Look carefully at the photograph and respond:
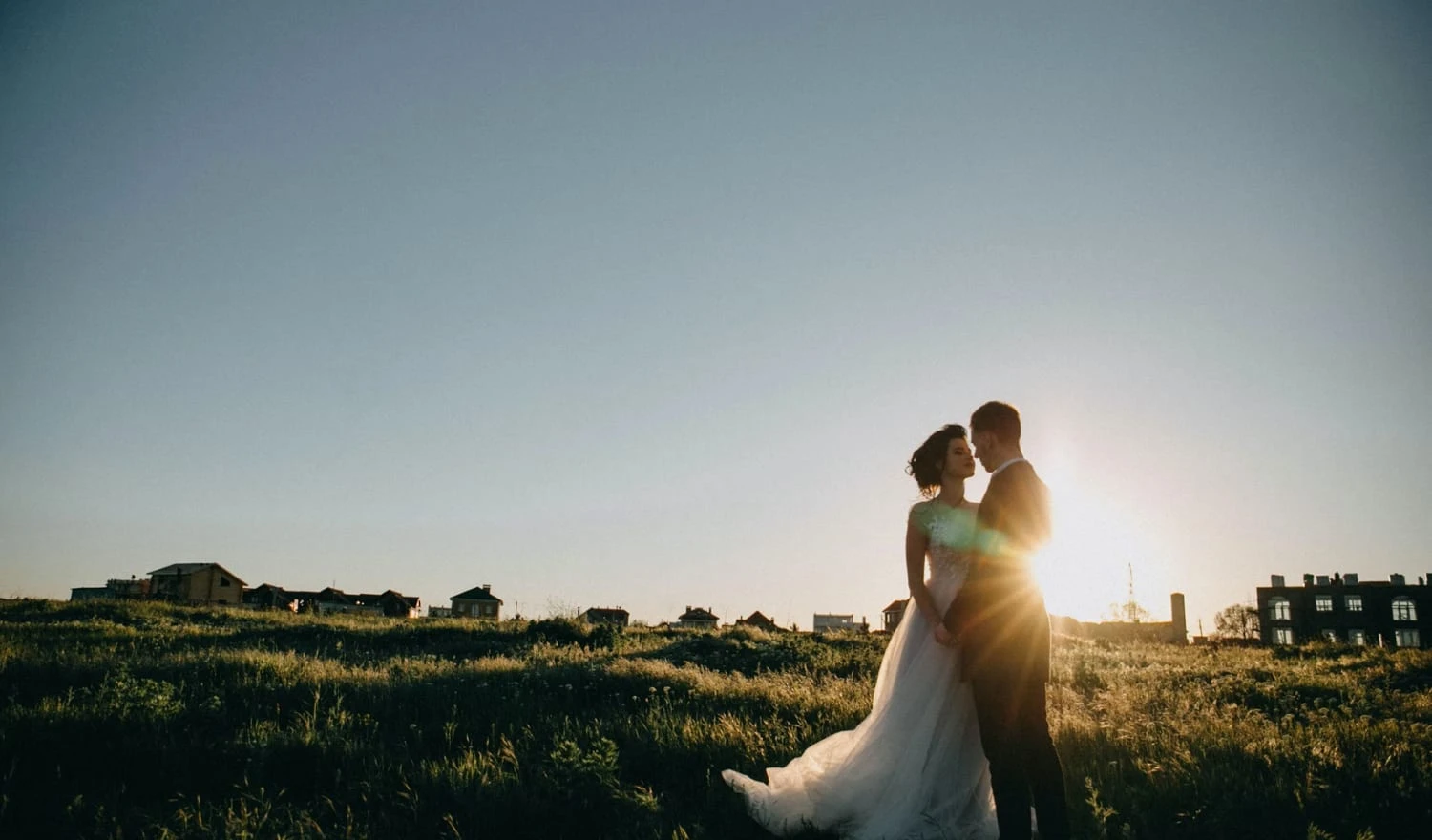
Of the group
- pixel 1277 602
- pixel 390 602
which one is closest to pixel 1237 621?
pixel 1277 602

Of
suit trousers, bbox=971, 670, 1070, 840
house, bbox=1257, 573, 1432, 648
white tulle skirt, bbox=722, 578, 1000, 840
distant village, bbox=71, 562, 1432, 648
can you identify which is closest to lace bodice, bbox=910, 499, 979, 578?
white tulle skirt, bbox=722, 578, 1000, 840

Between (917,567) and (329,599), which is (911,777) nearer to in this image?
(917,567)

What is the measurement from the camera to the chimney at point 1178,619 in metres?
38.8

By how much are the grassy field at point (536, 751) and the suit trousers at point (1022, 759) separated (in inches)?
27.3

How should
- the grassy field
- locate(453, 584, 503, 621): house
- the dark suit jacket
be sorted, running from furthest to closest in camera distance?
1. locate(453, 584, 503, 621): house
2. the grassy field
3. the dark suit jacket

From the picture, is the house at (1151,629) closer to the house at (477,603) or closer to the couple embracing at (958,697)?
the couple embracing at (958,697)

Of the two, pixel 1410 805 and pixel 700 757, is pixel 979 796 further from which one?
pixel 1410 805

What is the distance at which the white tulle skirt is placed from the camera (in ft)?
15.4

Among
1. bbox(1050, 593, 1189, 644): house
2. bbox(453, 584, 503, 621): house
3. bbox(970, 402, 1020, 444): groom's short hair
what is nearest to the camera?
bbox(970, 402, 1020, 444): groom's short hair

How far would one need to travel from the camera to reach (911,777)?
479 cm

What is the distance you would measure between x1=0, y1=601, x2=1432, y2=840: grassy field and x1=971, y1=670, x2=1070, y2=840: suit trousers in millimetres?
693

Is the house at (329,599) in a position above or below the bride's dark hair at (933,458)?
below

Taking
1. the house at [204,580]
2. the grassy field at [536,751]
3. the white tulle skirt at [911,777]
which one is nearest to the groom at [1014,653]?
the white tulle skirt at [911,777]

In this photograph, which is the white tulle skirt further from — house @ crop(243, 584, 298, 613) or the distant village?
house @ crop(243, 584, 298, 613)
